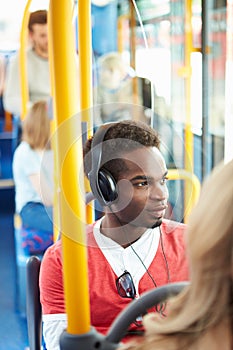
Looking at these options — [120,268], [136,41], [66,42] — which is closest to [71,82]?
[66,42]

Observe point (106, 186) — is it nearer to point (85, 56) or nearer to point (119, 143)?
point (119, 143)

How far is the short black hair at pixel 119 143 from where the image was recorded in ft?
5.21

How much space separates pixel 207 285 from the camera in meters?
0.93

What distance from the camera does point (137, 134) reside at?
1.62 metres

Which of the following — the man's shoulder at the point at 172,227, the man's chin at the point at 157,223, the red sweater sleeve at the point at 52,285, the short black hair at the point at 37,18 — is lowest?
the red sweater sleeve at the point at 52,285

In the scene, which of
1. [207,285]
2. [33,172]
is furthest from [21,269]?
[207,285]

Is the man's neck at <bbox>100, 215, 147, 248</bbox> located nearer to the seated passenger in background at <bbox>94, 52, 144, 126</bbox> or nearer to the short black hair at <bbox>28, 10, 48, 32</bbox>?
the short black hair at <bbox>28, 10, 48, 32</bbox>

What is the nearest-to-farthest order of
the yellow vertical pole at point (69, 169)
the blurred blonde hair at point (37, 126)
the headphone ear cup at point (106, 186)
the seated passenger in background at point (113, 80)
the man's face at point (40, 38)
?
the yellow vertical pole at point (69, 169) < the headphone ear cup at point (106, 186) < the blurred blonde hair at point (37, 126) < the man's face at point (40, 38) < the seated passenger in background at point (113, 80)

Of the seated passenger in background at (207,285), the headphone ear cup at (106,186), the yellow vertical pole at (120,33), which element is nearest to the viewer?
the seated passenger in background at (207,285)

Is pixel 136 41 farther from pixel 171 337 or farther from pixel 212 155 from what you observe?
pixel 171 337

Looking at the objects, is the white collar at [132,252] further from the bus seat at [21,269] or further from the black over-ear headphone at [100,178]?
the bus seat at [21,269]

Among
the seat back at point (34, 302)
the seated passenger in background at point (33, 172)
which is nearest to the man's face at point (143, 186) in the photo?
the seat back at point (34, 302)

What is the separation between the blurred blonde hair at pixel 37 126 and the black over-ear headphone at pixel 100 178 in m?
2.04

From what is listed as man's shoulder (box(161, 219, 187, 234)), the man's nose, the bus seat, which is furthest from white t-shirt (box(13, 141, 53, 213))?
the man's nose
